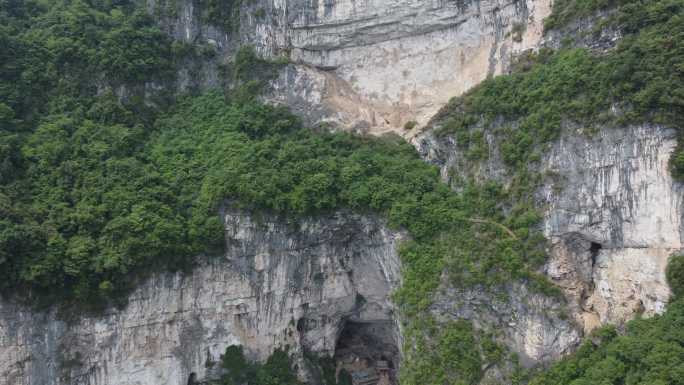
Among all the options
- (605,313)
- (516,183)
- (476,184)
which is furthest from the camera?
(476,184)

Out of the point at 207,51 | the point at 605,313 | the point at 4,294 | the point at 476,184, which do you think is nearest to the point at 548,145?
the point at 476,184

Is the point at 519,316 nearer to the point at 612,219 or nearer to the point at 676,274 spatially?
the point at 612,219

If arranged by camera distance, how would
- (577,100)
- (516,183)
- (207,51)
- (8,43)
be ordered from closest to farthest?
(577,100) < (516,183) < (8,43) < (207,51)

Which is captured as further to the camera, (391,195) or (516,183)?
(391,195)

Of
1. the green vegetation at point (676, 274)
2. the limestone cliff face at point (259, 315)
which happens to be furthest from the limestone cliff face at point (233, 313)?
the green vegetation at point (676, 274)

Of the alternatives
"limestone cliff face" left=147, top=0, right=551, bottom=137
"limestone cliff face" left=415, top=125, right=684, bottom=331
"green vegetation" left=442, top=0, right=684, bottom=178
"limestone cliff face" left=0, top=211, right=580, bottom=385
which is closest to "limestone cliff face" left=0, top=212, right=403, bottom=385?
"limestone cliff face" left=0, top=211, right=580, bottom=385

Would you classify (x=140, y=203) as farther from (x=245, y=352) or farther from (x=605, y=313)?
(x=605, y=313)

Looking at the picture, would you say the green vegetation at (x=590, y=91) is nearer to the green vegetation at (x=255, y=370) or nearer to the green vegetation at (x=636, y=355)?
the green vegetation at (x=636, y=355)

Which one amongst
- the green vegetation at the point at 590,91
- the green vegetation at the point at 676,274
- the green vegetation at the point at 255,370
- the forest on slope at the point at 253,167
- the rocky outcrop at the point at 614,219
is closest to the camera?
the green vegetation at the point at 676,274
